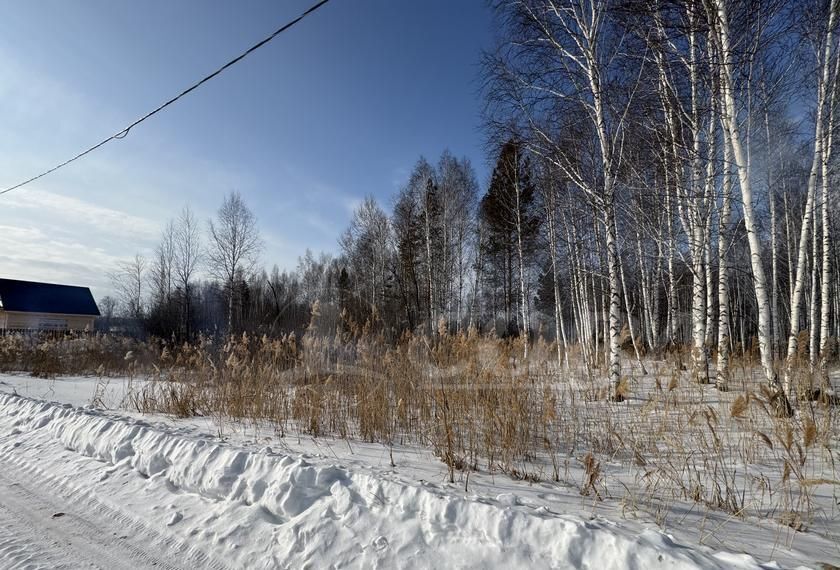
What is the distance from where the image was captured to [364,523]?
7.36 ft

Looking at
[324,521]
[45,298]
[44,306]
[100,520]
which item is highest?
[45,298]

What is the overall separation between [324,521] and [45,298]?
140ft

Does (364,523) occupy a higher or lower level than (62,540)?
higher

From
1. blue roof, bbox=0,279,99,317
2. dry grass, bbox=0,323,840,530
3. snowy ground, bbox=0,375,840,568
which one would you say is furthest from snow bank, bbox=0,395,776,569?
blue roof, bbox=0,279,99,317

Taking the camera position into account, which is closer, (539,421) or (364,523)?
(364,523)

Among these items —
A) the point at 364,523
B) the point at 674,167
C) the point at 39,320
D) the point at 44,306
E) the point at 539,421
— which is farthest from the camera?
the point at 44,306

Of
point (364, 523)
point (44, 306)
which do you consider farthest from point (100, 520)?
point (44, 306)

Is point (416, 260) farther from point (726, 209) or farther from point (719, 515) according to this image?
point (719, 515)

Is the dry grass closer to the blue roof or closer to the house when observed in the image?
the house

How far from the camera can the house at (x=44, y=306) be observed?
98.0 feet

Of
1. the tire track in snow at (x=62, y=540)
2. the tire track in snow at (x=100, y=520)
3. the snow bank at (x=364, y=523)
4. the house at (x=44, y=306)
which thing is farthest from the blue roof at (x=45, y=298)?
the snow bank at (x=364, y=523)

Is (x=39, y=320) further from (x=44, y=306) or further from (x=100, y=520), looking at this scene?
(x=100, y=520)

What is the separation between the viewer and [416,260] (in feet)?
71.5

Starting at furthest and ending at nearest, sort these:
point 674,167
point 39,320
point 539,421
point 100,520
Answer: point 39,320
point 674,167
point 539,421
point 100,520
